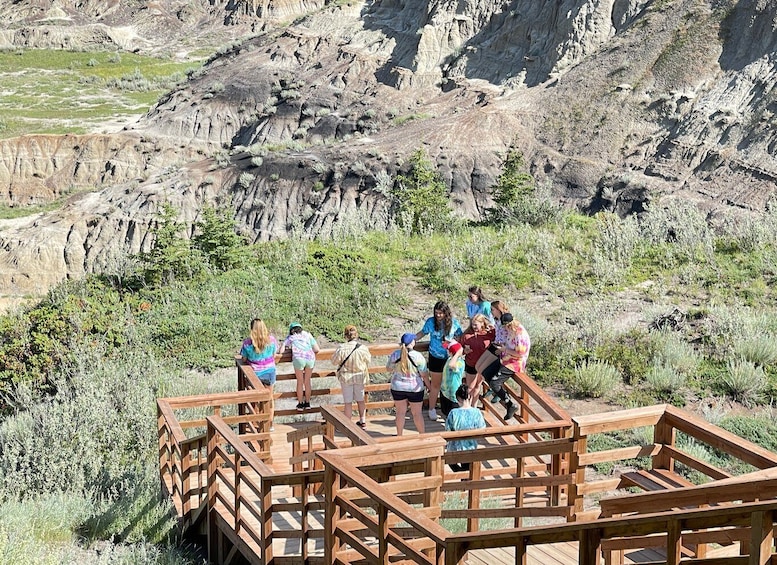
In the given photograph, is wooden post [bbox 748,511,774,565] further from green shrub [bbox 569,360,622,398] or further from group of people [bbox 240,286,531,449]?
green shrub [bbox 569,360,622,398]

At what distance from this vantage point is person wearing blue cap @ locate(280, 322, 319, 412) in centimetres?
1159

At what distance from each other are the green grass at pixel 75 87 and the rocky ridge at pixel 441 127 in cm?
894

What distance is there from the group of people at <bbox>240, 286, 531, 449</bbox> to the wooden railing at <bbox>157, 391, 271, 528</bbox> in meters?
1.00

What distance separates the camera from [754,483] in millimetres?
5410

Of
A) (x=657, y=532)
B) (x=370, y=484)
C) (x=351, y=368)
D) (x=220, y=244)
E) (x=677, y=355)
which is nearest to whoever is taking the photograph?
(x=657, y=532)

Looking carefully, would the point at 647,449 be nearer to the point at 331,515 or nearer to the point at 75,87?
the point at 331,515

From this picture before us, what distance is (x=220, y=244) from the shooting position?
64.5 ft

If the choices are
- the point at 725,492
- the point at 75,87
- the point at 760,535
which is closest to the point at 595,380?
the point at 725,492

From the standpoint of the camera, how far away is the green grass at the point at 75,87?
66.2 meters

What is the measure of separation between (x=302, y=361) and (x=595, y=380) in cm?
414

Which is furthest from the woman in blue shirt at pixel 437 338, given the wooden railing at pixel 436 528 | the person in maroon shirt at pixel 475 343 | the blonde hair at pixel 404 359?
the wooden railing at pixel 436 528

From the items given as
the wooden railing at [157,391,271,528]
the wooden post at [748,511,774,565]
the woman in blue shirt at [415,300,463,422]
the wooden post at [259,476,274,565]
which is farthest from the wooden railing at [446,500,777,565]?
the woman in blue shirt at [415,300,463,422]

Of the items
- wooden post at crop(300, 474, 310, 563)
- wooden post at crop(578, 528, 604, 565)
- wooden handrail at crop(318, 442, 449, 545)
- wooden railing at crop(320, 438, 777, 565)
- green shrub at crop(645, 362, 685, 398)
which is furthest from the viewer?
green shrub at crop(645, 362, 685, 398)

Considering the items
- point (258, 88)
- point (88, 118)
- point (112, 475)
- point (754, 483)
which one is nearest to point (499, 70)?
point (258, 88)
